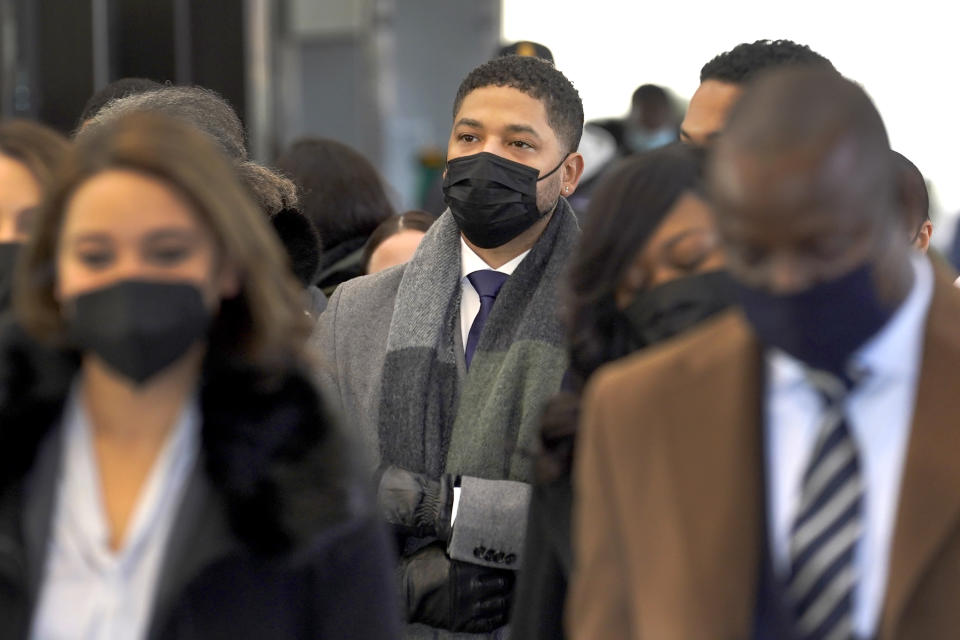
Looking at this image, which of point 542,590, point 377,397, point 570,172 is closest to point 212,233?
point 542,590

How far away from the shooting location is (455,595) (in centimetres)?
310

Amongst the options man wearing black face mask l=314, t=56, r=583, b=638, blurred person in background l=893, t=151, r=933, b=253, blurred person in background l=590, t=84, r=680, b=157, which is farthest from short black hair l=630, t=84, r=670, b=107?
blurred person in background l=893, t=151, r=933, b=253

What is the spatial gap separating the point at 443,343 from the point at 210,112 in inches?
33.9

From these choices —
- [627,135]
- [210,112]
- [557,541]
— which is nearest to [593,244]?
[557,541]

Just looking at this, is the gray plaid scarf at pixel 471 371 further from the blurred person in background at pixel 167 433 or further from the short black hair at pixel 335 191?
the short black hair at pixel 335 191

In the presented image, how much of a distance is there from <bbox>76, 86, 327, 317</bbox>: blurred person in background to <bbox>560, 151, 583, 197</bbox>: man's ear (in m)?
0.63

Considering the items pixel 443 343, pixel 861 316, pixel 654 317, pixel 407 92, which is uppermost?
pixel 861 316

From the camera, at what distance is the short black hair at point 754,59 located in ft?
11.2

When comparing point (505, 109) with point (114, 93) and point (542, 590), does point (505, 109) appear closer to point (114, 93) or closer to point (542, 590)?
point (114, 93)

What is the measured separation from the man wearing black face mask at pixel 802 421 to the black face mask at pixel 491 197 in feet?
5.06

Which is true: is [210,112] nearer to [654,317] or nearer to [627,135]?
[654,317]

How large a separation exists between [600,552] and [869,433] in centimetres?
37

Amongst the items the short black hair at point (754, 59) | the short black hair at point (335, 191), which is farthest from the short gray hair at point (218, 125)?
the short black hair at point (754, 59)

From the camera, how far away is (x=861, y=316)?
5.63 feet
